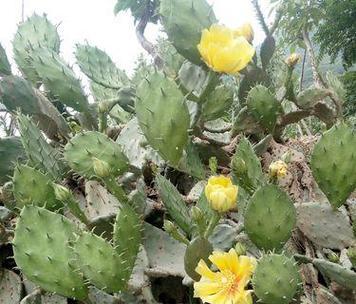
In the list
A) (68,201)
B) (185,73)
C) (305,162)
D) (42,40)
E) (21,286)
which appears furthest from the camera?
(42,40)

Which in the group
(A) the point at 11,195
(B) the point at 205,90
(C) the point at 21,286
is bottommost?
(C) the point at 21,286

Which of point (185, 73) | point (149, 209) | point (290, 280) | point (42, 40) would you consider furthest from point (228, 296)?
point (42, 40)

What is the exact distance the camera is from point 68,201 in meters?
1.02

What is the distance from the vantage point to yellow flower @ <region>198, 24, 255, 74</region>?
105cm

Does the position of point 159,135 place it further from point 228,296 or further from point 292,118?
point 292,118

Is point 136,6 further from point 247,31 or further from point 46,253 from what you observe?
point 46,253

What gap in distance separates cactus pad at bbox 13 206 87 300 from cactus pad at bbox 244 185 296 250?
0.30m

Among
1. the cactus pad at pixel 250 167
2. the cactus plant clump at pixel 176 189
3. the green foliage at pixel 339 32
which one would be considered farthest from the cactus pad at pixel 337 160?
the green foliage at pixel 339 32

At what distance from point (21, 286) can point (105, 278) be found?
0.29 meters

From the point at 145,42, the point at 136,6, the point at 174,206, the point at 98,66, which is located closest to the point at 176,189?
the point at 174,206

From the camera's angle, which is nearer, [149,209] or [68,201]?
[68,201]

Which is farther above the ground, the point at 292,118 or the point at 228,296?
the point at 292,118

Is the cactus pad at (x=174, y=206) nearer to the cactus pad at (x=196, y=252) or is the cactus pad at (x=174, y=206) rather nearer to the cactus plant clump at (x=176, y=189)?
the cactus plant clump at (x=176, y=189)

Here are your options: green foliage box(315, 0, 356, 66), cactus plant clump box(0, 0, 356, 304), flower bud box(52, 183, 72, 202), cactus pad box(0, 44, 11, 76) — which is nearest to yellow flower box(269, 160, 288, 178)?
cactus plant clump box(0, 0, 356, 304)
